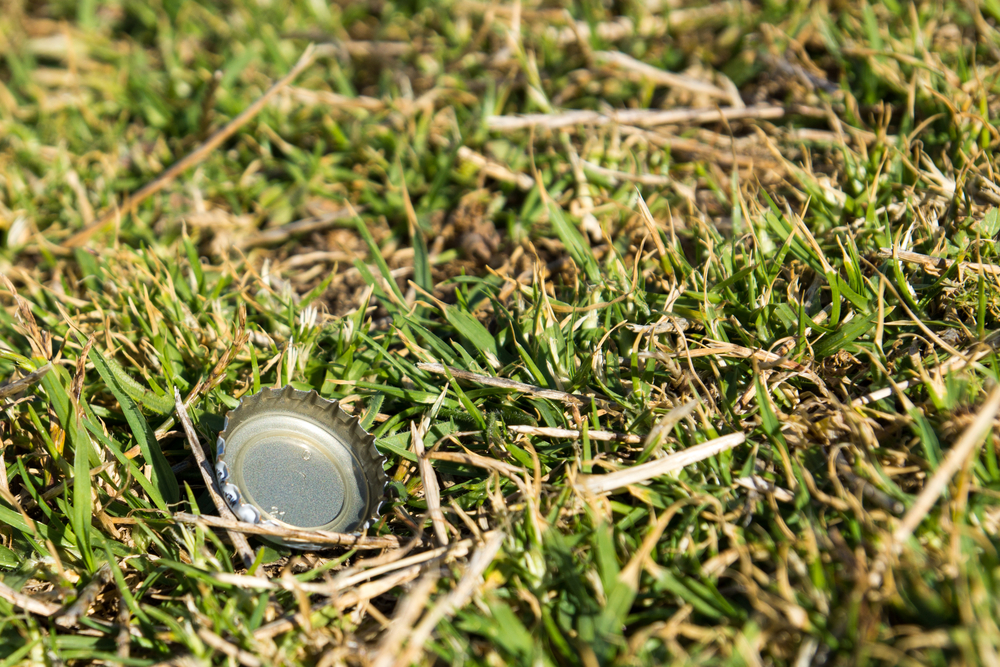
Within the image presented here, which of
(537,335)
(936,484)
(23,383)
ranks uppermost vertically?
(23,383)

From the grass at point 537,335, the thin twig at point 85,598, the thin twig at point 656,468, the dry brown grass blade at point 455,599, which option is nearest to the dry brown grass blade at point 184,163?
the grass at point 537,335

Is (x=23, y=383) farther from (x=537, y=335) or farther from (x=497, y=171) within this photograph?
(x=497, y=171)

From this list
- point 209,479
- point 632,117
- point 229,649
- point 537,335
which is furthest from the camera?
point 632,117

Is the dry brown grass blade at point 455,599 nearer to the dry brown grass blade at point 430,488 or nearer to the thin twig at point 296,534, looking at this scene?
the dry brown grass blade at point 430,488

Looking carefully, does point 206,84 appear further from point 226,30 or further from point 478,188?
point 478,188

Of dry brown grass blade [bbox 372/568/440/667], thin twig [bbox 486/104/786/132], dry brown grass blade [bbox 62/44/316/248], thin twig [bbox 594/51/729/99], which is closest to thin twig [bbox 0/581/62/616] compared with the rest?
dry brown grass blade [bbox 372/568/440/667]

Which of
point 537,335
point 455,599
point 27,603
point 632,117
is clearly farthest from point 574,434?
point 632,117
